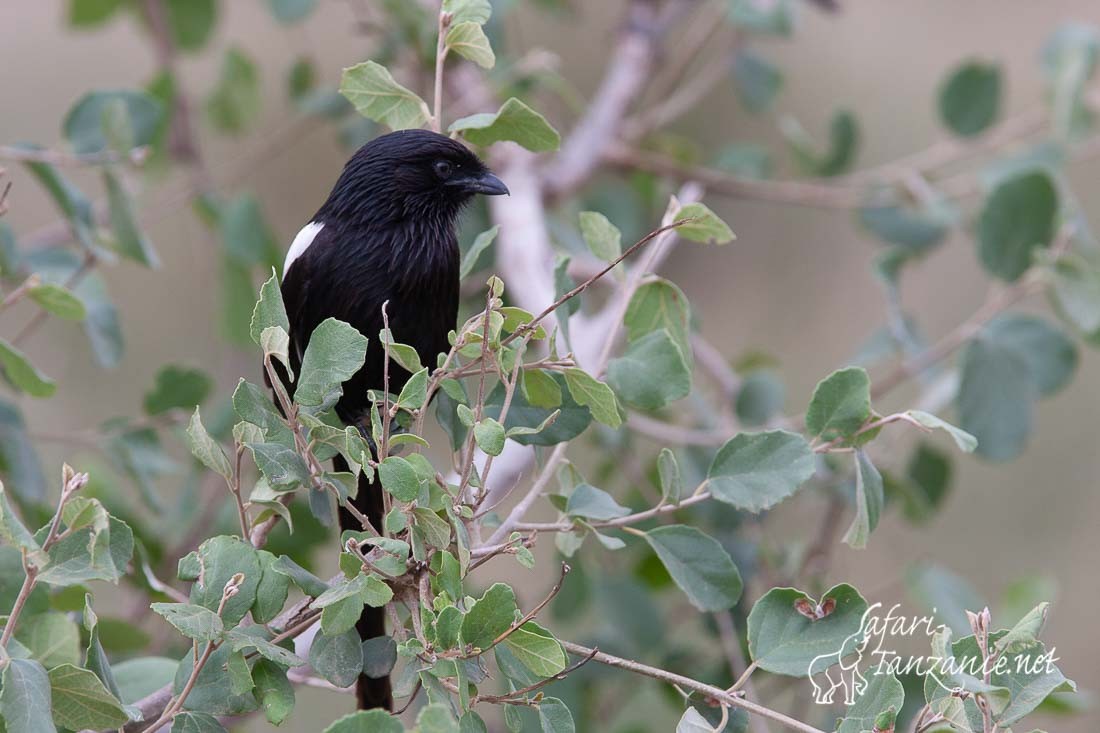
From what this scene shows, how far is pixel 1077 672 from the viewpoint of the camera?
5.04 meters

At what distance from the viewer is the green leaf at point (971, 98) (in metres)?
3.64

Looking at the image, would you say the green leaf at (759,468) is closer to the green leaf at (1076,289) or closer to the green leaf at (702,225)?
the green leaf at (702,225)

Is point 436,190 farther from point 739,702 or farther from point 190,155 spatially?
point 190,155

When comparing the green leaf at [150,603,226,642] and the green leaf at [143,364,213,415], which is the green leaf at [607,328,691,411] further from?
the green leaf at [143,364,213,415]

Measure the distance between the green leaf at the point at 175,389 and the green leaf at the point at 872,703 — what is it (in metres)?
1.66

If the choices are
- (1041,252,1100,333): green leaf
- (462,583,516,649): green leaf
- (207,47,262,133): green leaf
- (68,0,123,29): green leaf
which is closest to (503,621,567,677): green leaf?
(462,583,516,649): green leaf

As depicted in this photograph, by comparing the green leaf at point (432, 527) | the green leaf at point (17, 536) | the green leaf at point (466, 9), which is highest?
the green leaf at point (466, 9)

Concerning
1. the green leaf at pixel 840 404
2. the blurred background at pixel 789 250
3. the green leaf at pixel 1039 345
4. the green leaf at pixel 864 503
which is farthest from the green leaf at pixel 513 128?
the blurred background at pixel 789 250

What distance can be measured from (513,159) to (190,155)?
1.18 meters

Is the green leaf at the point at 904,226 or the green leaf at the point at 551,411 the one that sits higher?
the green leaf at the point at 551,411

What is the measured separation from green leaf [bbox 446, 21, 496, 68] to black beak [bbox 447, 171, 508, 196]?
0.68m

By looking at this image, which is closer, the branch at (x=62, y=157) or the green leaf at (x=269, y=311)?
the green leaf at (x=269, y=311)

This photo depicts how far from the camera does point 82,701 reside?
1417 mm

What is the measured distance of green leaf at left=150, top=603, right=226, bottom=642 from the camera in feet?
4.49
